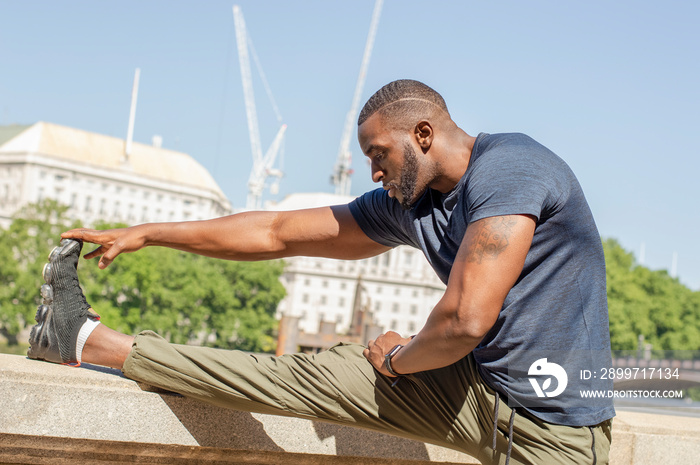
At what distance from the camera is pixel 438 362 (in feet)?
7.15

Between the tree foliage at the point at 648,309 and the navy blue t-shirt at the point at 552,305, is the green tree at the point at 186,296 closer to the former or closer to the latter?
the tree foliage at the point at 648,309

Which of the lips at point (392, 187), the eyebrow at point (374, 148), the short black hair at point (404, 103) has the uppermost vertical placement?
the short black hair at point (404, 103)

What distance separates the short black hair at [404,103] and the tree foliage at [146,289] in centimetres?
4365

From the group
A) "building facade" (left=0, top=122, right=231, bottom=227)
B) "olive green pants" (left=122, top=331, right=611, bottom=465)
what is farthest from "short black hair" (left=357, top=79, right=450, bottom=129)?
"building facade" (left=0, top=122, right=231, bottom=227)

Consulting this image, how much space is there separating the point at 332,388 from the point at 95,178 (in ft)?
276

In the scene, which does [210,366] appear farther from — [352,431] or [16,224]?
[16,224]

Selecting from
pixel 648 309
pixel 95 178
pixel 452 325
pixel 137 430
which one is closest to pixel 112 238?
pixel 137 430

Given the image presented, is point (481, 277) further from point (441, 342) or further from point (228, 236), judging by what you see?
point (228, 236)

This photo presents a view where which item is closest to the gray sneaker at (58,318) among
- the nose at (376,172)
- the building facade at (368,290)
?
the nose at (376,172)

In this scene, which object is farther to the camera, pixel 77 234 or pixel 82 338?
pixel 77 234

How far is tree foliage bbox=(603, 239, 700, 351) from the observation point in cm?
5222

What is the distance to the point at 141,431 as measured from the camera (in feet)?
8.33

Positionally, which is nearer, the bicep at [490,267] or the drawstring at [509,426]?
the bicep at [490,267]

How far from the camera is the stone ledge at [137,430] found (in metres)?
2.44
